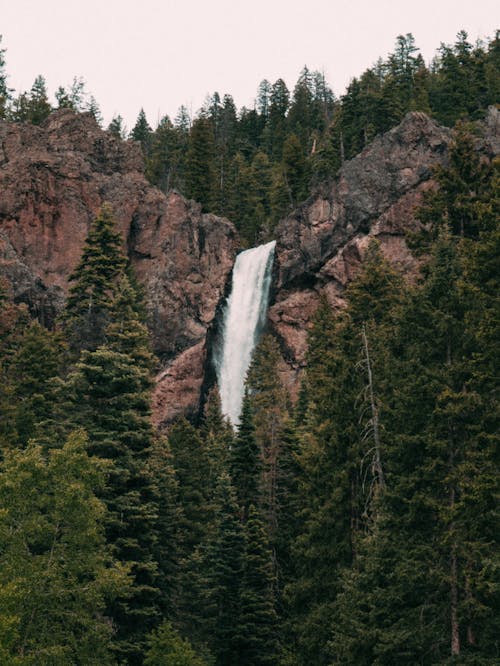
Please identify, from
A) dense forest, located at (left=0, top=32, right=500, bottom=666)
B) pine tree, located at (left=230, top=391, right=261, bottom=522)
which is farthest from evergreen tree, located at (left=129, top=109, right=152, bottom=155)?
pine tree, located at (left=230, top=391, right=261, bottom=522)

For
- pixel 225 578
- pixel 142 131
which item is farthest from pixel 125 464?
pixel 142 131

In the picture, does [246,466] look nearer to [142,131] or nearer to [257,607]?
[257,607]

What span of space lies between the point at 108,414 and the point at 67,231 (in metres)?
44.0

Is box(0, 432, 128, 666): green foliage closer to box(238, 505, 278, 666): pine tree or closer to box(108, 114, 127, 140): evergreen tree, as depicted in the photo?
box(238, 505, 278, 666): pine tree

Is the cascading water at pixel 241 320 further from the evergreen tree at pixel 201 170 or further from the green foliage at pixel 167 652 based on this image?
the green foliage at pixel 167 652

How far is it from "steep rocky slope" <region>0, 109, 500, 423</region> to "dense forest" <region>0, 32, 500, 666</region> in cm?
1850

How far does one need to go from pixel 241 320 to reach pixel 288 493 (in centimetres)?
3653

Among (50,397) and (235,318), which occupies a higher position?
(235,318)

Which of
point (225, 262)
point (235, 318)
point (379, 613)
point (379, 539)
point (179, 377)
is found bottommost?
point (379, 613)

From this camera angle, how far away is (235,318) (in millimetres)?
76688

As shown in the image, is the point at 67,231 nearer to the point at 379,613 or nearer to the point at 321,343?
the point at 321,343

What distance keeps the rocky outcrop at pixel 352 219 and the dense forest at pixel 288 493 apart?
19.6 meters

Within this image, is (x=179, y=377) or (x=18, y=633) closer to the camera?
(x=18, y=633)

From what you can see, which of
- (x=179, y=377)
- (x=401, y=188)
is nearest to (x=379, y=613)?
(x=179, y=377)
